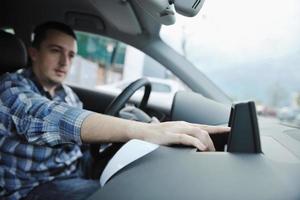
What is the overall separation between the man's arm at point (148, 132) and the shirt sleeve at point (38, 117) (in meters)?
0.04

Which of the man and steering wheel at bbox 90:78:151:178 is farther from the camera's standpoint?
steering wheel at bbox 90:78:151:178

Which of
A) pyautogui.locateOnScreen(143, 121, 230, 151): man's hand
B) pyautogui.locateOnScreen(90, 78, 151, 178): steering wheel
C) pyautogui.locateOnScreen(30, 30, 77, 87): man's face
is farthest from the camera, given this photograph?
pyautogui.locateOnScreen(30, 30, 77, 87): man's face

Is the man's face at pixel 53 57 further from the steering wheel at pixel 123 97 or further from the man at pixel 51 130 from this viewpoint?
the steering wheel at pixel 123 97

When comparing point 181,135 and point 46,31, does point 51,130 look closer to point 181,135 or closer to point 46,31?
point 181,135

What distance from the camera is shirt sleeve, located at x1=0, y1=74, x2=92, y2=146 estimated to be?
3.43 feet

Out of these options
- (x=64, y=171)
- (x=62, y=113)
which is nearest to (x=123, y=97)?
(x=64, y=171)

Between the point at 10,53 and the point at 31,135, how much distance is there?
2.64 feet

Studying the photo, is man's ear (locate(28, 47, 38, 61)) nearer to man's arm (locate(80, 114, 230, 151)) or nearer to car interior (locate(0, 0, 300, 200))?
car interior (locate(0, 0, 300, 200))

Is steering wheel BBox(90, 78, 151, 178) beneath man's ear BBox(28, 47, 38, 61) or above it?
beneath

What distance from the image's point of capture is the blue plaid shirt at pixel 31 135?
3.54ft

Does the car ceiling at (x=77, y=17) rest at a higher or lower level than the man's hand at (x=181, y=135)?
higher

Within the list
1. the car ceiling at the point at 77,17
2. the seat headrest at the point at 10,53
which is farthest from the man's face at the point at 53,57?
the car ceiling at the point at 77,17

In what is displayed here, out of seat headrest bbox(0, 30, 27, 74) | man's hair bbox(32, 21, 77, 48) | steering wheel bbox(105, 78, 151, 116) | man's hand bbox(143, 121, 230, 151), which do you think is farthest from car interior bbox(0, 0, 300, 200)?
seat headrest bbox(0, 30, 27, 74)

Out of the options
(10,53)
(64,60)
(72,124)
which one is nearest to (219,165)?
(72,124)
